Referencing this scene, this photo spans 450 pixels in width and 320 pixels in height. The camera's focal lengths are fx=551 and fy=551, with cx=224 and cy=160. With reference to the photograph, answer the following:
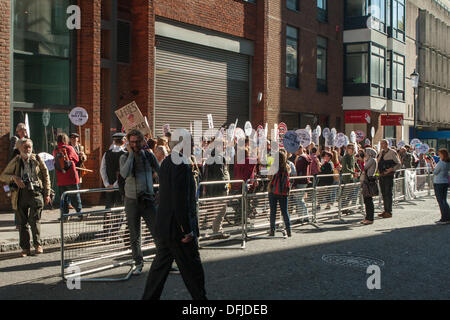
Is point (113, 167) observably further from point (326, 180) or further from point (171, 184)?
point (326, 180)

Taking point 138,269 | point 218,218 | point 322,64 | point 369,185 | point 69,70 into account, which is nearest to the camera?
point 138,269

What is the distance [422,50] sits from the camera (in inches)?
1586

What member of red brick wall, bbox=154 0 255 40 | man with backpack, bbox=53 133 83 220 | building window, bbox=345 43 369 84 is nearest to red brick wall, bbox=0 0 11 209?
man with backpack, bbox=53 133 83 220

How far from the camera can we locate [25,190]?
877 cm

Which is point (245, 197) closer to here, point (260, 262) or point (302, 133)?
point (260, 262)

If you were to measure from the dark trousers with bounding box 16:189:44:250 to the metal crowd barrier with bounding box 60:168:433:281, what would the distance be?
0.51 m

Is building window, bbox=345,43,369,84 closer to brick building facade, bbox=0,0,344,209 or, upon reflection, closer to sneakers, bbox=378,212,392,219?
brick building facade, bbox=0,0,344,209

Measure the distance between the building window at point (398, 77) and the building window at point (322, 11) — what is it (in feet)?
22.5

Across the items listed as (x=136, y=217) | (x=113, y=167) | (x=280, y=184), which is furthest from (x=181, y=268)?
(x=280, y=184)

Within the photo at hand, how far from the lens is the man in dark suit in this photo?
5500mm

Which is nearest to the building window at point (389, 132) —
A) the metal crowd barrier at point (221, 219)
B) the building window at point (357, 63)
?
the building window at point (357, 63)

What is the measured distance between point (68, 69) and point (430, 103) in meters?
35.1

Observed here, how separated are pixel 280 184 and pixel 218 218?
1.50 m

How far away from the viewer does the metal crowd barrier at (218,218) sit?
7305 mm
